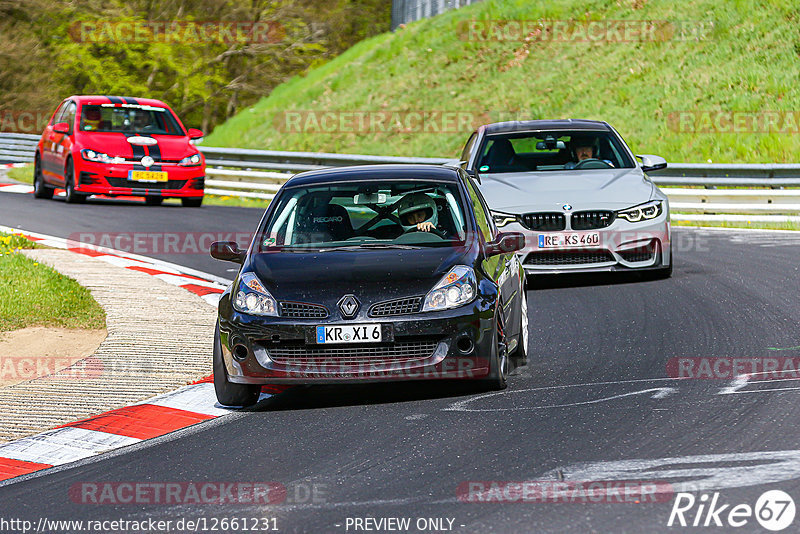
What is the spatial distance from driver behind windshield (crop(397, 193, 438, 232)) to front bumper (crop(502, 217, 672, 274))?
3482 mm

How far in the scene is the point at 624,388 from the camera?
7.33 m

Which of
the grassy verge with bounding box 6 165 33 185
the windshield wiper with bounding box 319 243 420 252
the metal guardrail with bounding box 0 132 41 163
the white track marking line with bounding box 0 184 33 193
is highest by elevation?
the windshield wiper with bounding box 319 243 420 252

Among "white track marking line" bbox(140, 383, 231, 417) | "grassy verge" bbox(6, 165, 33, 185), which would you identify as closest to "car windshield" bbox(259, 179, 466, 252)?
"white track marking line" bbox(140, 383, 231, 417)

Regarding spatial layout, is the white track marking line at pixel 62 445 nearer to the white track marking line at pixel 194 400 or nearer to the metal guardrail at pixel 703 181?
the white track marking line at pixel 194 400

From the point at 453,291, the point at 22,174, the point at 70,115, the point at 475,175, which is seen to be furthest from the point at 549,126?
the point at 22,174

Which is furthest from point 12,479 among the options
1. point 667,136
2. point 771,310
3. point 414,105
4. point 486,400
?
point 414,105

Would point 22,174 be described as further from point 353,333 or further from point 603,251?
point 353,333

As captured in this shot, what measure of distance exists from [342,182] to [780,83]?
2262 centimetres

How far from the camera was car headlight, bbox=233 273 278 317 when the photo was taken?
723 cm

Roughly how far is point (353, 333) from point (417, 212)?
4.61 feet

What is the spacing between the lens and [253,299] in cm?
732

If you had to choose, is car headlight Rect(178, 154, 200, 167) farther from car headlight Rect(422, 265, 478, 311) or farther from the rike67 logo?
the rike67 logo

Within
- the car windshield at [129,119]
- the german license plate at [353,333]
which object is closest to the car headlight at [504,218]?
the german license plate at [353,333]

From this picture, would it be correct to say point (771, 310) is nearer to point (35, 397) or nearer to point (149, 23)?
point (35, 397)
